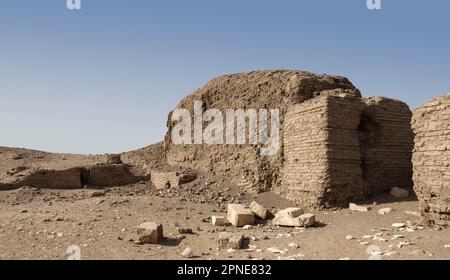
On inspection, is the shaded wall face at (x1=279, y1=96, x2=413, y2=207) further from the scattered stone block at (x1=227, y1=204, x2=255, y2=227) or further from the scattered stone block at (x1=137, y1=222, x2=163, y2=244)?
the scattered stone block at (x1=137, y1=222, x2=163, y2=244)

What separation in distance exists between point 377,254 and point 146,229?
3.82 metres

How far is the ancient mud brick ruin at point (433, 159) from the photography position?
23.2 ft

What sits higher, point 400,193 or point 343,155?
point 343,155

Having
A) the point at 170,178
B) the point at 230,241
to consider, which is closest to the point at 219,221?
the point at 230,241

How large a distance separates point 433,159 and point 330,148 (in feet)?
8.77

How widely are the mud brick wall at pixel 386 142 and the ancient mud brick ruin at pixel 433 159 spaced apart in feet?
8.55

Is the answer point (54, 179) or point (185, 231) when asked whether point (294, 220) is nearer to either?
point (185, 231)

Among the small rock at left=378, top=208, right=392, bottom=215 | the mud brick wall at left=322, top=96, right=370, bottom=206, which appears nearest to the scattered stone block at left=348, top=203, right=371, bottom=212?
the mud brick wall at left=322, top=96, right=370, bottom=206

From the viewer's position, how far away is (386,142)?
10.5 meters

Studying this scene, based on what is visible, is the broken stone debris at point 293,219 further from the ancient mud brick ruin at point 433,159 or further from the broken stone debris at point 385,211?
the ancient mud brick ruin at point 433,159

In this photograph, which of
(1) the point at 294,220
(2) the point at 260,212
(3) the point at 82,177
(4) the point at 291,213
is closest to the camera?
(1) the point at 294,220

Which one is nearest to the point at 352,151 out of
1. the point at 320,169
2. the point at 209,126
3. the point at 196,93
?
the point at 320,169

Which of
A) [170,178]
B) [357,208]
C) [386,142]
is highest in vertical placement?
[386,142]

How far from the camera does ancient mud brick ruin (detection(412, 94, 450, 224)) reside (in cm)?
707
